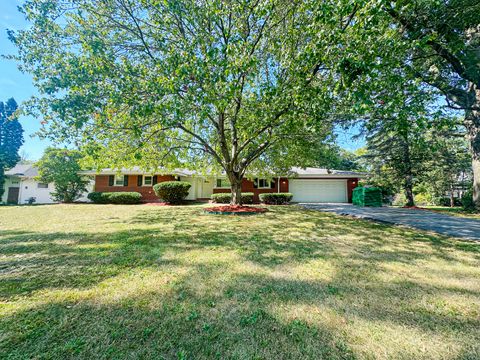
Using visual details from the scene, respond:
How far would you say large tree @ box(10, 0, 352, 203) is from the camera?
610 centimetres

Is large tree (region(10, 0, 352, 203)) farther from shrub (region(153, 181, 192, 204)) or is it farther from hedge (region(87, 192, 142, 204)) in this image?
hedge (region(87, 192, 142, 204))

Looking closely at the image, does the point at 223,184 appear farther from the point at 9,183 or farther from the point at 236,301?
the point at 9,183

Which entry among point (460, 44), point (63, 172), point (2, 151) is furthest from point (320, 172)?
point (2, 151)

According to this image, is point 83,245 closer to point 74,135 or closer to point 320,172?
point 74,135

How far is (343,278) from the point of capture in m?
3.44

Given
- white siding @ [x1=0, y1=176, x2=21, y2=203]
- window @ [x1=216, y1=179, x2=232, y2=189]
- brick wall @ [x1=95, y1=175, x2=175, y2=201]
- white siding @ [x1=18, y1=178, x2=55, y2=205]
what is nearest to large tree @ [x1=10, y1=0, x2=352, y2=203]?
brick wall @ [x1=95, y1=175, x2=175, y2=201]

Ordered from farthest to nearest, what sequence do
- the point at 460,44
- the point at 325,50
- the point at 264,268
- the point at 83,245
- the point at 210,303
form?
the point at 460,44, the point at 325,50, the point at 83,245, the point at 264,268, the point at 210,303

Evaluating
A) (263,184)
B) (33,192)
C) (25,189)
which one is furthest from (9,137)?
(263,184)

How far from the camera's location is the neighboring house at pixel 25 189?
2028cm

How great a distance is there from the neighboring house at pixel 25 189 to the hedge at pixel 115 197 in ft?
23.0

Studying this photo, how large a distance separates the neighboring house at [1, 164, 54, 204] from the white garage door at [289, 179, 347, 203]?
2384 cm

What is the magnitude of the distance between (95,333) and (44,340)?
412 millimetres

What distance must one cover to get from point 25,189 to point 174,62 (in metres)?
24.2

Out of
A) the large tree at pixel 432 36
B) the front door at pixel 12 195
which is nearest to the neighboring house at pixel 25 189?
the front door at pixel 12 195
